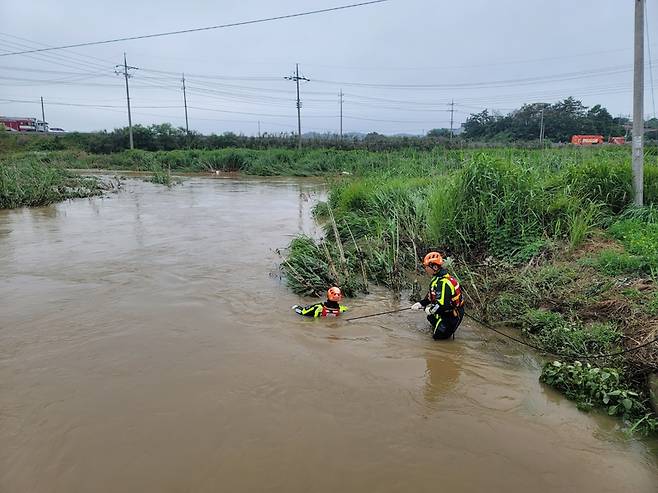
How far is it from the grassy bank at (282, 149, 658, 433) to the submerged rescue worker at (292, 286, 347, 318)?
0.86m

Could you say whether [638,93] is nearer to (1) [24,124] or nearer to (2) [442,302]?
(2) [442,302]

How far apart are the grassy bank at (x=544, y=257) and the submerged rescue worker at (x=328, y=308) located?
0.86m

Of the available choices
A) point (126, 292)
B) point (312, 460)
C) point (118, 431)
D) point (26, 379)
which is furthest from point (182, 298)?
point (312, 460)

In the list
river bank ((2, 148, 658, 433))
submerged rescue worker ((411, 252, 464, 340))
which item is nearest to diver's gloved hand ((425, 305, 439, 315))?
submerged rescue worker ((411, 252, 464, 340))

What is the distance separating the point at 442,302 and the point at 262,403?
7.61 feet

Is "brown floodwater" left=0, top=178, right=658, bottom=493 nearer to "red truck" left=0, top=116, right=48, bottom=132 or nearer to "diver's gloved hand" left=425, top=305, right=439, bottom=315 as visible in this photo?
Result: "diver's gloved hand" left=425, top=305, right=439, bottom=315

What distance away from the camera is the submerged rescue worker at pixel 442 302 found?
566 centimetres

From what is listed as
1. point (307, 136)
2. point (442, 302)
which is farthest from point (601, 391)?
point (307, 136)

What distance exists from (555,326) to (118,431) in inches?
178

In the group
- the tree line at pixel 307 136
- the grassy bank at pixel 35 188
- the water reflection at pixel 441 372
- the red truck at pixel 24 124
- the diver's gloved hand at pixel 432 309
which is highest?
the red truck at pixel 24 124

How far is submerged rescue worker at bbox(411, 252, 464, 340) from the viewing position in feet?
18.6

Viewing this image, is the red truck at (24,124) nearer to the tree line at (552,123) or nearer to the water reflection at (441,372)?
the tree line at (552,123)

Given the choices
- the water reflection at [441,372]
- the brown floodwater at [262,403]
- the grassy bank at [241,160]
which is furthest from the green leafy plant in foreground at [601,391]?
the grassy bank at [241,160]

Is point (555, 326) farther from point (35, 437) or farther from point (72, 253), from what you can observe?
point (72, 253)
